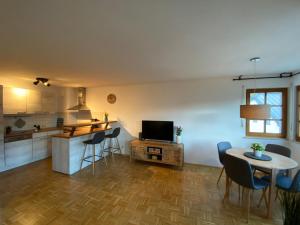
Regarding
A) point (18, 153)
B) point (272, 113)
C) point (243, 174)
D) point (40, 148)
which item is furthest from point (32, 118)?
point (272, 113)

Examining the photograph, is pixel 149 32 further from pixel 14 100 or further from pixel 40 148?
pixel 40 148

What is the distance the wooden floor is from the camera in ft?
6.95

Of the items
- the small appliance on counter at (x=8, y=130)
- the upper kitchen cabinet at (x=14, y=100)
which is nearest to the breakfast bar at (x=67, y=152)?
the small appliance on counter at (x=8, y=130)

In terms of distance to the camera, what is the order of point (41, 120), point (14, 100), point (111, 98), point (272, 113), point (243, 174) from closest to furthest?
point (243, 174) < point (272, 113) < point (14, 100) < point (41, 120) < point (111, 98)

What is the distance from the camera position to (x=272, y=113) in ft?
11.9

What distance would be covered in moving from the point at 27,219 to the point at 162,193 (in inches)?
82.9

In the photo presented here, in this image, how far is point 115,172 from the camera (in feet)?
12.0

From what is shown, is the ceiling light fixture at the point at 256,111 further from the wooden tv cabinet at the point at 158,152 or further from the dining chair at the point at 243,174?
the wooden tv cabinet at the point at 158,152

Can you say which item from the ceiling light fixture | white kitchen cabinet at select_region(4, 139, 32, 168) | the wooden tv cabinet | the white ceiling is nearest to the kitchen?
white kitchen cabinet at select_region(4, 139, 32, 168)

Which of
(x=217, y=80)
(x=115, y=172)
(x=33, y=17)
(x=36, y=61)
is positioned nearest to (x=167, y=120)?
(x=217, y=80)

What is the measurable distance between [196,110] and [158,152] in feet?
5.25

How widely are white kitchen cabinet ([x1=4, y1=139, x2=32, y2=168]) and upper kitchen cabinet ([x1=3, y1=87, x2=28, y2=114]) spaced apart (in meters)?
0.90

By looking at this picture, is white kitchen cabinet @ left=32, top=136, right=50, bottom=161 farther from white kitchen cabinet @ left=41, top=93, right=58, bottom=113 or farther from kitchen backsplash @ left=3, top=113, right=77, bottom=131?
white kitchen cabinet @ left=41, top=93, right=58, bottom=113

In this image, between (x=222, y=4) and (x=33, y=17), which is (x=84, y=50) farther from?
(x=222, y=4)
